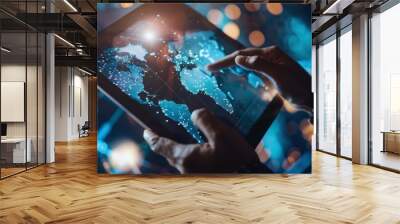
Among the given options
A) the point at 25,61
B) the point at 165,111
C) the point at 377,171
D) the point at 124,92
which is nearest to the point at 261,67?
the point at 165,111

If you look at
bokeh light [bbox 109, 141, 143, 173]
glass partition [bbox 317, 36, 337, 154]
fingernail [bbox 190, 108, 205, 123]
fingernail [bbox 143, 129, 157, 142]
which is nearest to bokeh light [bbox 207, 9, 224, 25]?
fingernail [bbox 190, 108, 205, 123]

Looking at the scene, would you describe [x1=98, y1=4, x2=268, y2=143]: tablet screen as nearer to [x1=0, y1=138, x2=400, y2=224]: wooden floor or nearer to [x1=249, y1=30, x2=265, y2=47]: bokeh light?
[x1=249, y1=30, x2=265, y2=47]: bokeh light

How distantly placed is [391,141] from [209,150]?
3.99 m

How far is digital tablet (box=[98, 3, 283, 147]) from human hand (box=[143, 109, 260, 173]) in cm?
11

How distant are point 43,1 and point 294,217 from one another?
21.8 feet

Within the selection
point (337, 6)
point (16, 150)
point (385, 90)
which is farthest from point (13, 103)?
point (385, 90)

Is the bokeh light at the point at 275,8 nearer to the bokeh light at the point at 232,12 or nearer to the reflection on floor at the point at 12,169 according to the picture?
the bokeh light at the point at 232,12

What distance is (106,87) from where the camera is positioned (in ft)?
21.4

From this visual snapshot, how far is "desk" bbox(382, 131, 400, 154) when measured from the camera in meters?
7.60

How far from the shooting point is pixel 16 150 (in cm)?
729

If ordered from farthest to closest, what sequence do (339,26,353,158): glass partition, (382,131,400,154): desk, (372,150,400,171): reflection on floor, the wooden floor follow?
(339,26,353,158): glass partition
(382,131,400,154): desk
(372,150,400,171): reflection on floor
the wooden floor

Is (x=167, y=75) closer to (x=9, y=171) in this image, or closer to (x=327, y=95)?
(x=9, y=171)

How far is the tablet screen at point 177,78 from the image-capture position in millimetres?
6520

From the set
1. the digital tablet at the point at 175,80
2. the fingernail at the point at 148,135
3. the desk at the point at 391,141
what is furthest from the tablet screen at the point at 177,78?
the desk at the point at 391,141
